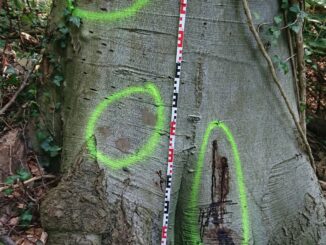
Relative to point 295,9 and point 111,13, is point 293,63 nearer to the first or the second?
point 295,9

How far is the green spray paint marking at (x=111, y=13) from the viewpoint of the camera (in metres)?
2.49

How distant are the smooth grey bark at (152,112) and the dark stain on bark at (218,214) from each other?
0.03 meters

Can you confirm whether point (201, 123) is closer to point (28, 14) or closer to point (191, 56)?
point (191, 56)

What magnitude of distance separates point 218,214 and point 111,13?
123cm

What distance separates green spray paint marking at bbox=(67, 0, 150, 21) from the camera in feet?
8.17

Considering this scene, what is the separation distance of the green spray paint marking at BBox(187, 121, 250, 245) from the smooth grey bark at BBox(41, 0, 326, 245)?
0.03 m

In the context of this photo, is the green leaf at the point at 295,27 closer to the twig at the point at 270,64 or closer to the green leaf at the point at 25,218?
the twig at the point at 270,64

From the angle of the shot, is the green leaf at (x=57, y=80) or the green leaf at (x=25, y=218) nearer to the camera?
the green leaf at (x=25, y=218)

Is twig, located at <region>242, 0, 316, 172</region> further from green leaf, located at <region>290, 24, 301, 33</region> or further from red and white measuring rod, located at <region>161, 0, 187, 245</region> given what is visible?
red and white measuring rod, located at <region>161, 0, 187, 245</region>

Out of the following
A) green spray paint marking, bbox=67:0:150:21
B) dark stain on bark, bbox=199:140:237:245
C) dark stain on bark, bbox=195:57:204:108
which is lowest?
dark stain on bark, bbox=199:140:237:245

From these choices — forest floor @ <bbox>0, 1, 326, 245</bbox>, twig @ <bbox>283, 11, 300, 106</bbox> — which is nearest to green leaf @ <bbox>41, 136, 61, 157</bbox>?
forest floor @ <bbox>0, 1, 326, 245</bbox>

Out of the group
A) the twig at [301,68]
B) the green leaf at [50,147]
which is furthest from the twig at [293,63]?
the green leaf at [50,147]

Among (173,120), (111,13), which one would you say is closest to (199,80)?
(173,120)

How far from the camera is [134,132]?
2574 millimetres
